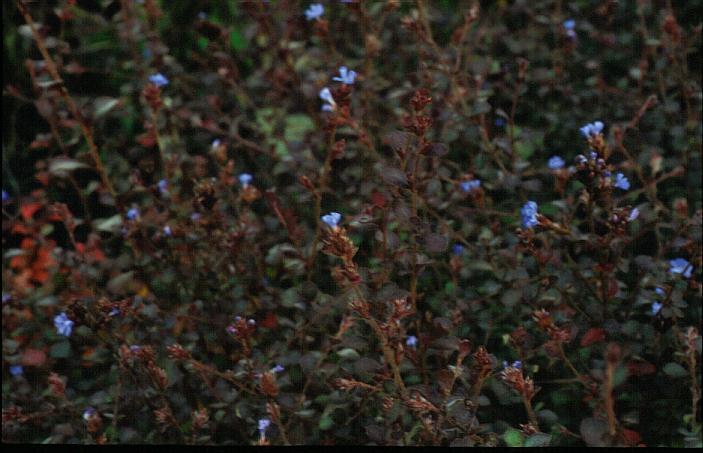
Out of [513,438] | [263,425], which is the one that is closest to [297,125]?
[263,425]

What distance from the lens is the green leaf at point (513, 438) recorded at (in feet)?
4.96

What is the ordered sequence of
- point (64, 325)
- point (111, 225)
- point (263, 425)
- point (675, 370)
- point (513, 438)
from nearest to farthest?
point (513, 438)
point (263, 425)
point (675, 370)
point (64, 325)
point (111, 225)

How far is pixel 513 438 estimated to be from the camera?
1533mm

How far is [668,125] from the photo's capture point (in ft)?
8.49

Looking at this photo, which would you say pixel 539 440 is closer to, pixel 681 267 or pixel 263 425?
pixel 263 425

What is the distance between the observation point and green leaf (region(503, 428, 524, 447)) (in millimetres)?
1513

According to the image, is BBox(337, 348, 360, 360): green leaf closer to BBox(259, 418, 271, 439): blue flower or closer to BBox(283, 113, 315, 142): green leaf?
BBox(259, 418, 271, 439): blue flower

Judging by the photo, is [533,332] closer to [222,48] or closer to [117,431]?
[117,431]

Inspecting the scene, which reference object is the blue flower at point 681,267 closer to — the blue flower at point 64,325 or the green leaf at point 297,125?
the blue flower at point 64,325

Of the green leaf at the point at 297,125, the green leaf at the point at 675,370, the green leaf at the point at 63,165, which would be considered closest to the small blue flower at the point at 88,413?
the green leaf at the point at 63,165

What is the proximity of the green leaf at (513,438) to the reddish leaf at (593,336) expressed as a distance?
37 centimetres

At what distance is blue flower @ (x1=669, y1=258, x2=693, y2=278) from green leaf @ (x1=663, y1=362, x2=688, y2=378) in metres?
0.21

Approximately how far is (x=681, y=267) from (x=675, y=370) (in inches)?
9.4

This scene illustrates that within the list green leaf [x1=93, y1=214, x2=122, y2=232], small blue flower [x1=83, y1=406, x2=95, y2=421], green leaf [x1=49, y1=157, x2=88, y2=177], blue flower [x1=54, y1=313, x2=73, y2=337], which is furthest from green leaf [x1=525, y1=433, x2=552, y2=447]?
green leaf [x1=49, y1=157, x2=88, y2=177]
